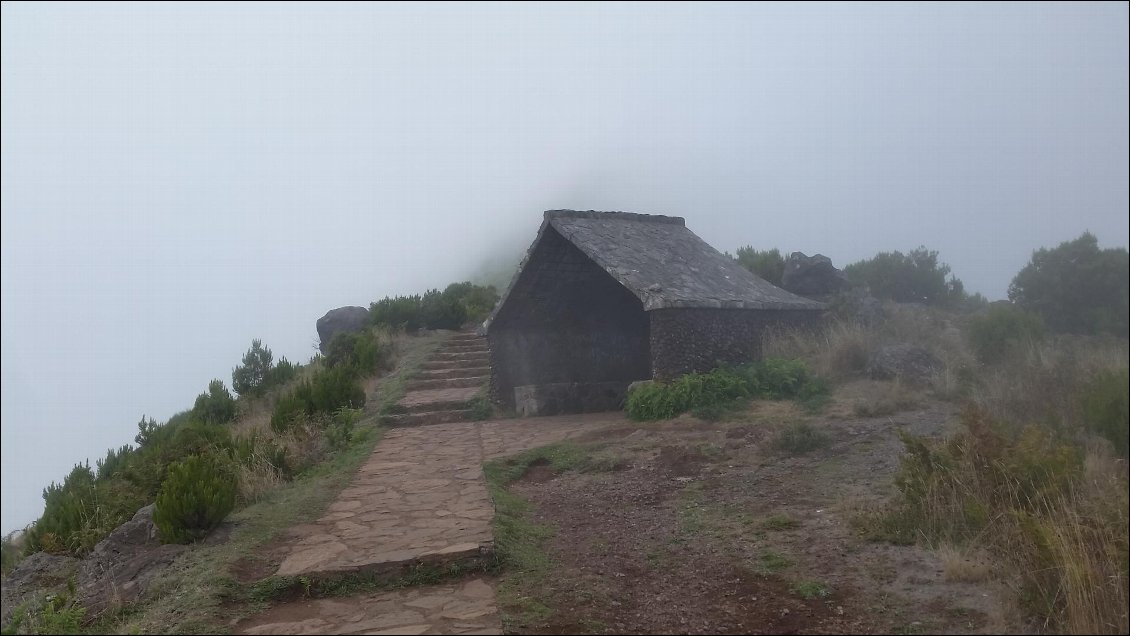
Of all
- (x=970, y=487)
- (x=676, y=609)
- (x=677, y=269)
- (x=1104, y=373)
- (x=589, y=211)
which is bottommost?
(x=676, y=609)

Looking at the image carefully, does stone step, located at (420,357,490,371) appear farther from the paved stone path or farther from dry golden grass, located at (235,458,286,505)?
dry golden grass, located at (235,458,286,505)

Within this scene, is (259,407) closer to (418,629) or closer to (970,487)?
(418,629)

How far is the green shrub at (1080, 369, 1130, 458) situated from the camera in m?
3.25

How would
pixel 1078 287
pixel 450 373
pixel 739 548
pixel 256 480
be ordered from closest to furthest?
1. pixel 1078 287
2. pixel 739 548
3. pixel 256 480
4. pixel 450 373

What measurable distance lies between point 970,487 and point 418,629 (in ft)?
10.9

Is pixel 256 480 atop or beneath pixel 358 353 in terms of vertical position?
beneath

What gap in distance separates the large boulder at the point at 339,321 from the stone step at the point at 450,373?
8.94m

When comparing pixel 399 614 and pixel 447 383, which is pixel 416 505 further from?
pixel 447 383

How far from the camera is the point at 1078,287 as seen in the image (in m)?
3.93

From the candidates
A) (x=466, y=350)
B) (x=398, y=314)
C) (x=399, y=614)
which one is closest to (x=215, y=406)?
(x=466, y=350)

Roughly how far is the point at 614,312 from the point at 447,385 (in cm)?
349

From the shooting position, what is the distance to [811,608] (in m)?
4.17

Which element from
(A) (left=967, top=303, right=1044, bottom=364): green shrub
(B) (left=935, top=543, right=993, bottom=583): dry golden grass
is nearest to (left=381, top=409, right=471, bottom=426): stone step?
(A) (left=967, top=303, right=1044, bottom=364): green shrub

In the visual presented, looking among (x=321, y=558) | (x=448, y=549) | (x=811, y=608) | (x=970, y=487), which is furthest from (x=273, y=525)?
(x=970, y=487)
